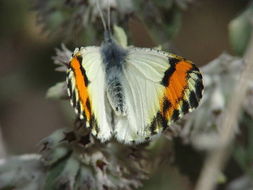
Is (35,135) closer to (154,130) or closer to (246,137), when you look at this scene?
(246,137)

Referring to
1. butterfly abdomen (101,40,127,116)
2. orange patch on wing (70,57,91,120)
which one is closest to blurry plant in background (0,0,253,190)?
butterfly abdomen (101,40,127,116)

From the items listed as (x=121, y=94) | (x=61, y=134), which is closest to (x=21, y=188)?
(x=61, y=134)

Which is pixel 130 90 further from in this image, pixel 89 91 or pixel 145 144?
pixel 145 144

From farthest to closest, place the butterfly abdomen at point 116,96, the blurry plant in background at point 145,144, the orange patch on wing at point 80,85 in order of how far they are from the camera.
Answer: the blurry plant in background at point 145,144, the butterfly abdomen at point 116,96, the orange patch on wing at point 80,85

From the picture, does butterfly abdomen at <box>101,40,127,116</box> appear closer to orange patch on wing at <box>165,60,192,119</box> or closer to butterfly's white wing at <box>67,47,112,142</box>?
butterfly's white wing at <box>67,47,112,142</box>

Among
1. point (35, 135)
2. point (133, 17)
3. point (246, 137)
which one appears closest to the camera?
point (133, 17)

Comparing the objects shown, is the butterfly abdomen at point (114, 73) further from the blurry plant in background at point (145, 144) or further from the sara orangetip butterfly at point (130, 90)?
the blurry plant in background at point (145, 144)

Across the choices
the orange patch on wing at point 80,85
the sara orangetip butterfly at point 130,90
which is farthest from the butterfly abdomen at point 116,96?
the orange patch on wing at point 80,85

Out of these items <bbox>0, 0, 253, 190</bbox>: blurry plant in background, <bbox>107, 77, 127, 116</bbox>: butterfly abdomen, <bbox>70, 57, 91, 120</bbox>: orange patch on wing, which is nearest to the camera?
<bbox>70, 57, 91, 120</bbox>: orange patch on wing
